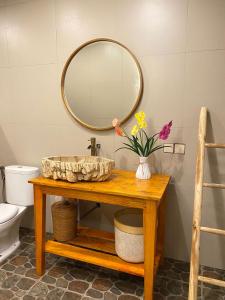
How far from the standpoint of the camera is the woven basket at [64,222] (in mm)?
1868

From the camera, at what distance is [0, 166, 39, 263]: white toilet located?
205 cm

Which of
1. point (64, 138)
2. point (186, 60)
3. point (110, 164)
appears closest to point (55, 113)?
point (64, 138)

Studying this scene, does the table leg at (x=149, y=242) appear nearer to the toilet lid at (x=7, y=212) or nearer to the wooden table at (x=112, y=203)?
the wooden table at (x=112, y=203)

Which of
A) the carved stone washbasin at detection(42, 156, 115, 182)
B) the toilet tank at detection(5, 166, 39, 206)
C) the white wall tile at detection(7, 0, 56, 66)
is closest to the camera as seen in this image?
the carved stone washbasin at detection(42, 156, 115, 182)

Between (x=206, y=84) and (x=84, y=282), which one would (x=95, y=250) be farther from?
(x=206, y=84)

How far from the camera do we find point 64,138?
6.95ft

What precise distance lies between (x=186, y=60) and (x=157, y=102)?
0.35 meters

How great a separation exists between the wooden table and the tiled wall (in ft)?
0.71

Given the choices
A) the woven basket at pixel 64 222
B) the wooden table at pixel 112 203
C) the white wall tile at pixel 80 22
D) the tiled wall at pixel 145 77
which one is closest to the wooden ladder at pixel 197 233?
the wooden table at pixel 112 203

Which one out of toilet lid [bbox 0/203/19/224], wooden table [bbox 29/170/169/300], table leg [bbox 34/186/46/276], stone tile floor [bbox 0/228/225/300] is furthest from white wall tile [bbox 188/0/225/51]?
toilet lid [bbox 0/203/19/224]

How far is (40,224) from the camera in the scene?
1714 mm

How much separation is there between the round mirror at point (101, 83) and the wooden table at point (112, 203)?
499 millimetres

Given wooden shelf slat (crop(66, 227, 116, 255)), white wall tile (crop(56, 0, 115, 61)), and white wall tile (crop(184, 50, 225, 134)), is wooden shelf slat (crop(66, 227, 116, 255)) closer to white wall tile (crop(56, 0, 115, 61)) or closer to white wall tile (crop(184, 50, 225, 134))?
white wall tile (crop(184, 50, 225, 134))

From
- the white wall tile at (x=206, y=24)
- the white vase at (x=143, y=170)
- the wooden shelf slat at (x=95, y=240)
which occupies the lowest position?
the wooden shelf slat at (x=95, y=240)
